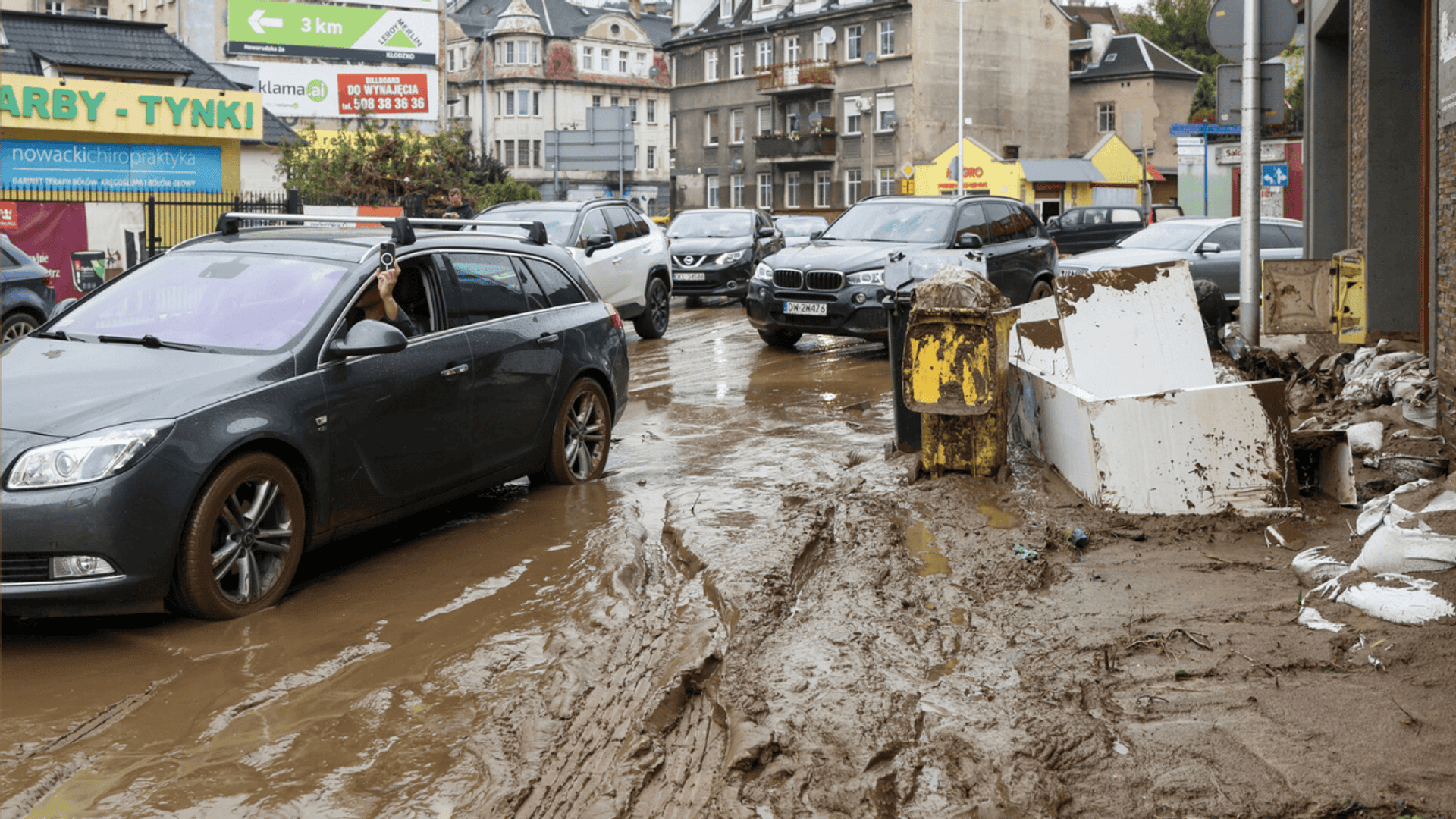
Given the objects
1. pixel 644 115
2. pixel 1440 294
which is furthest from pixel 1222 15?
pixel 644 115

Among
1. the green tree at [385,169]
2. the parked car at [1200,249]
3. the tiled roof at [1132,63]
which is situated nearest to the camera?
the parked car at [1200,249]

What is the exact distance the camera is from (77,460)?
489cm

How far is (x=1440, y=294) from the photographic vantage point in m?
9.02

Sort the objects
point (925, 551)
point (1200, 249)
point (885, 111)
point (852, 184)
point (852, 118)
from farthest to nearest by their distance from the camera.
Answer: point (852, 118) → point (852, 184) → point (885, 111) → point (1200, 249) → point (925, 551)

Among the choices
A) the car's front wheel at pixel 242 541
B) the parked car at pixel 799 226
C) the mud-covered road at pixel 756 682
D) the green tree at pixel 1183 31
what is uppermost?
the green tree at pixel 1183 31

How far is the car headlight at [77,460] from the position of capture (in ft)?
15.9

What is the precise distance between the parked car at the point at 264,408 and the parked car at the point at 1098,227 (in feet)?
109

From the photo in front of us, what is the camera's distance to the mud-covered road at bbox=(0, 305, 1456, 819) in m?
3.76

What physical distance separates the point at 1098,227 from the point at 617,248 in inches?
1047

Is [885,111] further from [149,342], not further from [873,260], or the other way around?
[149,342]

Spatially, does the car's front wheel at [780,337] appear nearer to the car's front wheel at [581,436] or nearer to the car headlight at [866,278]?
the car headlight at [866,278]

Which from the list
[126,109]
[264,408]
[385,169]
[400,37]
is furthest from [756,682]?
[400,37]

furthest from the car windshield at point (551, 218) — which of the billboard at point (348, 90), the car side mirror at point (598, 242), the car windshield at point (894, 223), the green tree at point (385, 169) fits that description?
the billboard at point (348, 90)

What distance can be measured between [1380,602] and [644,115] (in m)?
90.4
